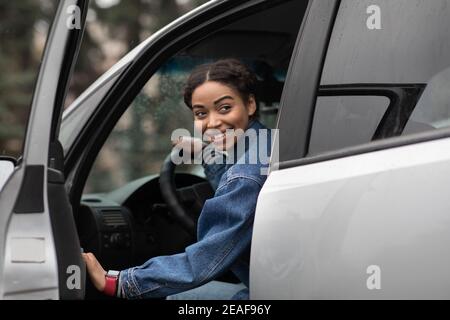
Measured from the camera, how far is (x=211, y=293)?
274cm

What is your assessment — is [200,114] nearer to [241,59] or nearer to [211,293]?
[211,293]

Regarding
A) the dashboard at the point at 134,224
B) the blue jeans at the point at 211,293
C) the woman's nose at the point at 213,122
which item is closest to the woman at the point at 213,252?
the woman's nose at the point at 213,122

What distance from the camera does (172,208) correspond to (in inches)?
121

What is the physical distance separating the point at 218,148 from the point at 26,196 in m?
0.74

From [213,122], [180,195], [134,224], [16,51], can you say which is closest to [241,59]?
[180,195]

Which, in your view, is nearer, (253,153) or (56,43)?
(56,43)

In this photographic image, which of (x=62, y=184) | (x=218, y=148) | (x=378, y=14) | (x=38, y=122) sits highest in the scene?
(x=378, y=14)

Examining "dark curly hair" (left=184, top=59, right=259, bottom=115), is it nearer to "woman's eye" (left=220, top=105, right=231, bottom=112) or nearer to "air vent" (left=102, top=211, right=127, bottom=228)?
"woman's eye" (left=220, top=105, right=231, bottom=112)

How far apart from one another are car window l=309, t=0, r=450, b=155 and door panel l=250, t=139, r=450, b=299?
106 mm

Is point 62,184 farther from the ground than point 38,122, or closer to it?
closer to it

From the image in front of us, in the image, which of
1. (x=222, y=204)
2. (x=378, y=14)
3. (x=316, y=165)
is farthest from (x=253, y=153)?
(x=378, y=14)

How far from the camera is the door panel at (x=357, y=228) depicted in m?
1.66

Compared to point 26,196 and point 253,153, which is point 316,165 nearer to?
point 253,153

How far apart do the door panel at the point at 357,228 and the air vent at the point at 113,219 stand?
1245 mm
